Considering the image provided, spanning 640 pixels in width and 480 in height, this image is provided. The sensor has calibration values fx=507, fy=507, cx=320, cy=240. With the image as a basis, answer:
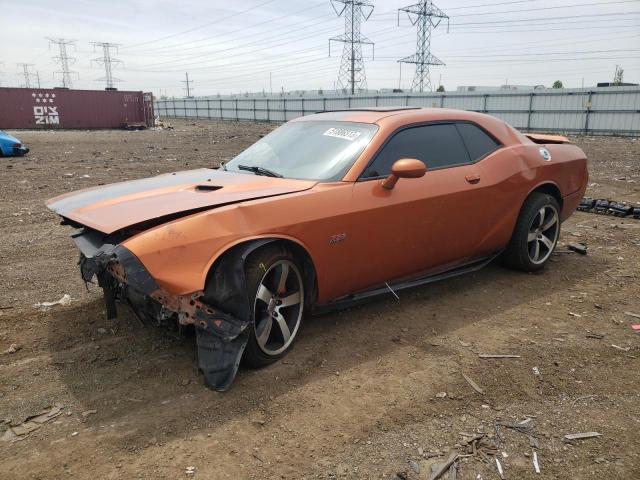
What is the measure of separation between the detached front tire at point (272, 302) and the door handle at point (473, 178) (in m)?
1.79

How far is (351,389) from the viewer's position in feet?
9.98

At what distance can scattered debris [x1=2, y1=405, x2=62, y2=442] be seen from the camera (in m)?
2.59

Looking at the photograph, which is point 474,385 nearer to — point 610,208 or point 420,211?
point 420,211

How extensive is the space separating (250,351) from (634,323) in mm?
3026

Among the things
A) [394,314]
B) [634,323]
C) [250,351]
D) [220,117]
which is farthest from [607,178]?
[220,117]

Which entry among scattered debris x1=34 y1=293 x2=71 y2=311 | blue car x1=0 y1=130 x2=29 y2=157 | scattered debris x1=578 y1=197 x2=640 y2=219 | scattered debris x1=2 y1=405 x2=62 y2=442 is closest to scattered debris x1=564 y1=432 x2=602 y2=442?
scattered debris x1=2 y1=405 x2=62 y2=442

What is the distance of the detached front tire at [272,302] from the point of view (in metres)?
3.08

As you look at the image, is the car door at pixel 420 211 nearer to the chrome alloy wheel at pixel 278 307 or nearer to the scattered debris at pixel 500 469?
the chrome alloy wheel at pixel 278 307

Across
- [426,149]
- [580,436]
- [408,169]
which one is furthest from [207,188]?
[580,436]

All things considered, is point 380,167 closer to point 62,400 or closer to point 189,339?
point 189,339

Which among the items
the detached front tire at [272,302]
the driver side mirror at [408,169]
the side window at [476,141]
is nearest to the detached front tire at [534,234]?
the side window at [476,141]

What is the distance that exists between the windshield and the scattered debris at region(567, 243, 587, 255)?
3.24 meters

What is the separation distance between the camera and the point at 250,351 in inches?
122

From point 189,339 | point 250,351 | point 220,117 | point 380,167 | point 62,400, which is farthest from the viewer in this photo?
point 220,117
